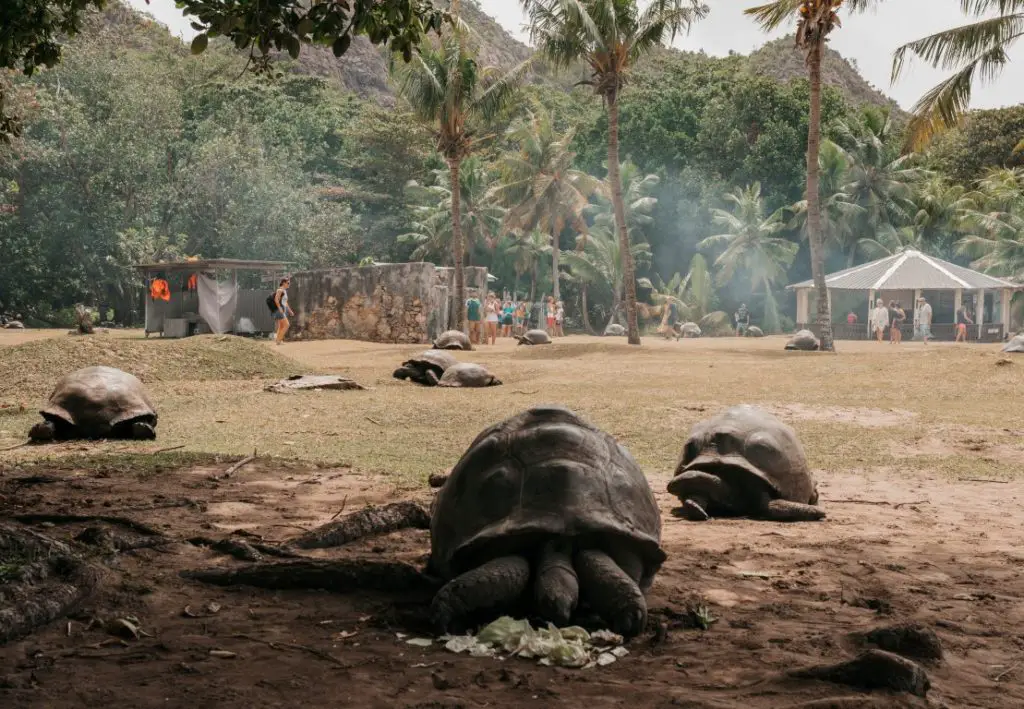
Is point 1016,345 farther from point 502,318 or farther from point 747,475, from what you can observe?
point 502,318

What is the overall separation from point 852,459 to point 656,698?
6.95 m

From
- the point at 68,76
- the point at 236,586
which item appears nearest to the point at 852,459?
the point at 236,586

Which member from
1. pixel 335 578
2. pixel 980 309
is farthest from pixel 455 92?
pixel 335 578

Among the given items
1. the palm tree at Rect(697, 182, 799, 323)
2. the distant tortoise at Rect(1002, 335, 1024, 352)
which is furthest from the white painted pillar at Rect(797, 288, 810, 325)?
the distant tortoise at Rect(1002, 335, 1024, 352)

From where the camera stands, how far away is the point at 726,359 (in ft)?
72.1

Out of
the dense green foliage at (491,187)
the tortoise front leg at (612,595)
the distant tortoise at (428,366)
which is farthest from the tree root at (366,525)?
the dense green foliage at (491,187)

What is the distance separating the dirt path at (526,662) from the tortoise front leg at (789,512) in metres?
0.18

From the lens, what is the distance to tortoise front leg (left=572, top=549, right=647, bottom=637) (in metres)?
3.87

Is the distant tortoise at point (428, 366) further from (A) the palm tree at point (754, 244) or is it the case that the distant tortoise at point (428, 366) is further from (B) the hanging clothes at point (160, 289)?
(A) the palm tree at point (754, 244)

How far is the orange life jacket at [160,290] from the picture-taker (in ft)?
105

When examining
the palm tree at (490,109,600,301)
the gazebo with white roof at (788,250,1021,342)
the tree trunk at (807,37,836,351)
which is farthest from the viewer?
the palm tree at (490,109,600,301)

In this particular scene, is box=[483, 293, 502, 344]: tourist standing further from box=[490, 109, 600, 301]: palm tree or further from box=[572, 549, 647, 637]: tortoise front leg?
box=[572, 549, 647, 637]: tortoise front leg

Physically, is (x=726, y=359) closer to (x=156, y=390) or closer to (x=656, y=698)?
(x=156, y=390)

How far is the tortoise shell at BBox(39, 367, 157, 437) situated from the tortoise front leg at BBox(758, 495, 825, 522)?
633cm
